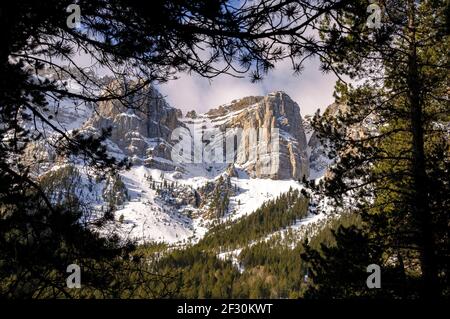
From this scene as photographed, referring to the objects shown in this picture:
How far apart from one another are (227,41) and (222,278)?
85.7 meters

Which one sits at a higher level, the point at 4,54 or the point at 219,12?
the point at 219,12

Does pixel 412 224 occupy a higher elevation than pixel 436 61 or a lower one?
lower

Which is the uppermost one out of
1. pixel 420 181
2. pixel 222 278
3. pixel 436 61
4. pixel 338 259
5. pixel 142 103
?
pixel 436 61

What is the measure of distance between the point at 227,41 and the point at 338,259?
4.80 m

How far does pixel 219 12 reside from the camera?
3672mm

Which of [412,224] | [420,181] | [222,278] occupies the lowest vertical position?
[222,278]

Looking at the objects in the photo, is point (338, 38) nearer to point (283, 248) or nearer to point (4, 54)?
point (4, 54)

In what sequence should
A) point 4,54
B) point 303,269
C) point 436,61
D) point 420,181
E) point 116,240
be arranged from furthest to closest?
point 303,269, point 436,61, point 420,181, point 116,240, point 4,54

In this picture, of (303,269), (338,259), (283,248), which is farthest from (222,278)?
(338,259)

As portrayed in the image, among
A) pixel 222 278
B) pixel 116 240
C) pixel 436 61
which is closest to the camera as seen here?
pixel 116 240

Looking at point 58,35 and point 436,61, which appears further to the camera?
point 436,61

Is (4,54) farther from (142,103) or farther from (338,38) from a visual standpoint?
(338,38)

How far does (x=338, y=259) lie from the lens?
291 inches

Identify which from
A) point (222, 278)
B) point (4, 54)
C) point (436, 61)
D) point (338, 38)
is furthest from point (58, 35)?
point (222, 278)
